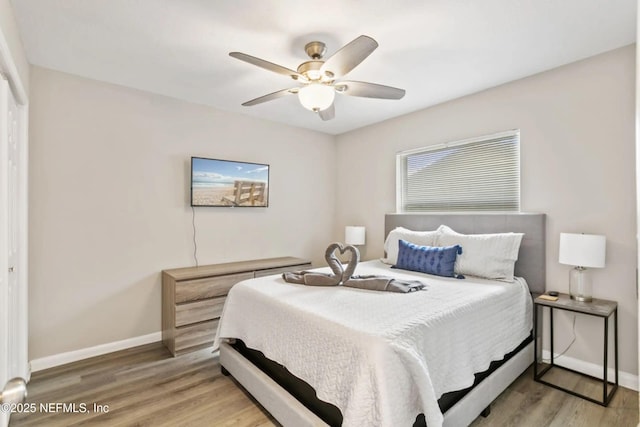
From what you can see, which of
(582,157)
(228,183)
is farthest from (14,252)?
(582,157)

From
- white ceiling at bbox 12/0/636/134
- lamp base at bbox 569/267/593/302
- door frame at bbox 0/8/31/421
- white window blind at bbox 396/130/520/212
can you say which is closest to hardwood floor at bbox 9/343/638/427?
door frame at bbox 0/8/31/421

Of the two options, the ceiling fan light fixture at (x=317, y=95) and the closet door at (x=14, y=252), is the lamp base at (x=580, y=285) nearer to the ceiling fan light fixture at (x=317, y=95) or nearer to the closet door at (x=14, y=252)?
the ceiling fan light fixture at (x=317, y=95)

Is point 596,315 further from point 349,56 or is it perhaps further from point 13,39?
point 13,39

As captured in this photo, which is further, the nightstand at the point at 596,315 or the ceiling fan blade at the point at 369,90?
the ceiling fan blade at the point at 369,90

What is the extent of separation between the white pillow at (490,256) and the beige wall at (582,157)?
1.17 ft

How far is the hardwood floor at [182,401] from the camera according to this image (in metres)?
1.97

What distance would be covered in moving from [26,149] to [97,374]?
1833 mm

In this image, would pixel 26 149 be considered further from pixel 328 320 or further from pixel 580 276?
pixel 580 276

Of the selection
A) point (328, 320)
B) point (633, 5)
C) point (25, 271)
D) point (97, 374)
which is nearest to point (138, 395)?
point (97, 374)

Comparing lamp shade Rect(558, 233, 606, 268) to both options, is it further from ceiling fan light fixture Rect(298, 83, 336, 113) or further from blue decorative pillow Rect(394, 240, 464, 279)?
ceiling fan light fixture Rect(298, 83, 336, 113)

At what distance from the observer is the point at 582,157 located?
2.54m

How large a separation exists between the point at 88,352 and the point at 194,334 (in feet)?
3.02

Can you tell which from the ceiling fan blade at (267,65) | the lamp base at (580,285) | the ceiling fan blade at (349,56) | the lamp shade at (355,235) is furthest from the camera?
the lamp shade at (355,235)

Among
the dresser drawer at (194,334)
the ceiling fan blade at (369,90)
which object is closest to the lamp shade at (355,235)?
the dresser drawer at (194,334)
